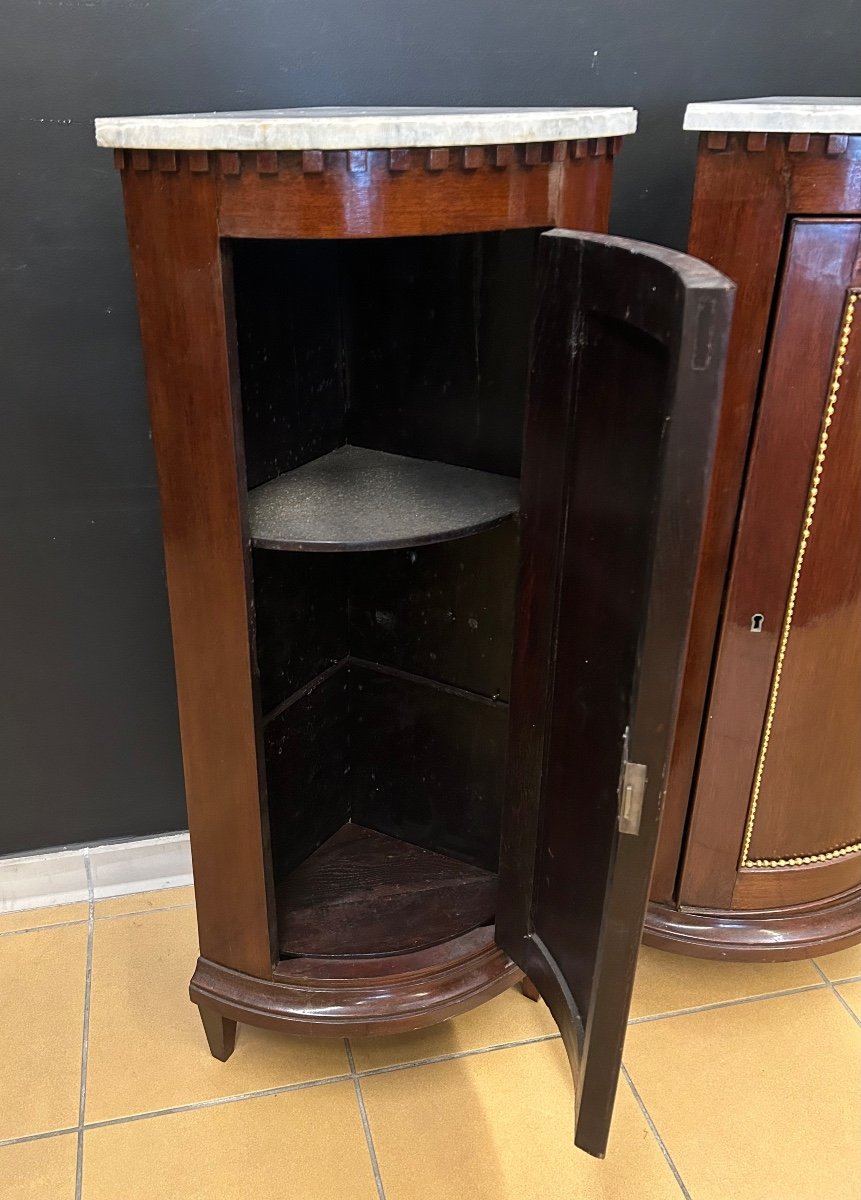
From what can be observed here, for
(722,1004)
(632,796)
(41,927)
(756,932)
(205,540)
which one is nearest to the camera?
(632,796)

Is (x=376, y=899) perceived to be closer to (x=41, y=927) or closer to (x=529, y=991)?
(x=529, y=991)

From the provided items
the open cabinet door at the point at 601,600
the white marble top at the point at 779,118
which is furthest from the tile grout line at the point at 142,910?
the white marble top at the point at 779,118

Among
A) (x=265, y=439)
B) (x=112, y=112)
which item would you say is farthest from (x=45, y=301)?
(x=265, y=439)

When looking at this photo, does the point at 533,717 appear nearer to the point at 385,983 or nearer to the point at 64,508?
the point at 385,983

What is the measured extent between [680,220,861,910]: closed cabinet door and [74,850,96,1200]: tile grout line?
0.94 metres

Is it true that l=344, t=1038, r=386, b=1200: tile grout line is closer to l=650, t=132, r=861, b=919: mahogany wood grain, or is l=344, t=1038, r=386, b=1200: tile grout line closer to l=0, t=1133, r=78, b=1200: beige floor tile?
l=0, t=1133, r=78, b=1200: beige floor tile

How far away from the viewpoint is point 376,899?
163 centimetres

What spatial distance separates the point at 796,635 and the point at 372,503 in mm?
598

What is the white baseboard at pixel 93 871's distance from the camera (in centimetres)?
183

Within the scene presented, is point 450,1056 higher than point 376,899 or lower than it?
lower

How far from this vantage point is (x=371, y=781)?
183 cm

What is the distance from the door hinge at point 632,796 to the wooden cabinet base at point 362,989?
61 cm

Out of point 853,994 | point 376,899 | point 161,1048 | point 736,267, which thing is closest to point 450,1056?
point 376,899

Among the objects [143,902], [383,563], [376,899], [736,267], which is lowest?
[143,902]
